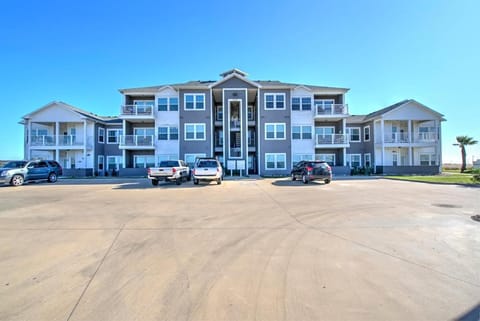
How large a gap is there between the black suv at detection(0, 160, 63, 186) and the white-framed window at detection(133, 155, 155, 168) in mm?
8927

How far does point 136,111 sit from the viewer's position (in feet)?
91.0

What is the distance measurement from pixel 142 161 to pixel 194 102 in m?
10.5

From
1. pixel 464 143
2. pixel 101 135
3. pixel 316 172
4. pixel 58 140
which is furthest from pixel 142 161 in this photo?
pixel 464 143

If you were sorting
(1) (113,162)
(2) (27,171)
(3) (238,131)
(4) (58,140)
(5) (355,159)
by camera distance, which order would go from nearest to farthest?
(2) (27,171), (3) (238,131), (4) (58,140), (5) (355,159), (1) (113,162)

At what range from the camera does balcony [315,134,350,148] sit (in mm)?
27625

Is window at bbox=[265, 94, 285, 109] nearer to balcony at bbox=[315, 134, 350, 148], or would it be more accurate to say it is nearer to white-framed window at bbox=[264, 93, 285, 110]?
white-framed window at bbox=[264, 93, 285, 110]

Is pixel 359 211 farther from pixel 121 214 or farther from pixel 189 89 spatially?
pixel 189 89

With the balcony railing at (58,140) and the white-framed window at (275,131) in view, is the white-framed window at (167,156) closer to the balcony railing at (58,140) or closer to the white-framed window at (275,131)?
the balcony railing at (58,140)

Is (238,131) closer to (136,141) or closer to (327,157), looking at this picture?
(327,157)

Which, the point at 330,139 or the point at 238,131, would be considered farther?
the point at 238,131

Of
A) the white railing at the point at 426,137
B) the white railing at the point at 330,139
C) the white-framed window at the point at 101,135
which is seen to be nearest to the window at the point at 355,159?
the white railing at the point at 330,139

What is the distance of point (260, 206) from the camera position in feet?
29.6

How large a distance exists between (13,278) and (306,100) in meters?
29.0

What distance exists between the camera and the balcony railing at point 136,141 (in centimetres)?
2767
